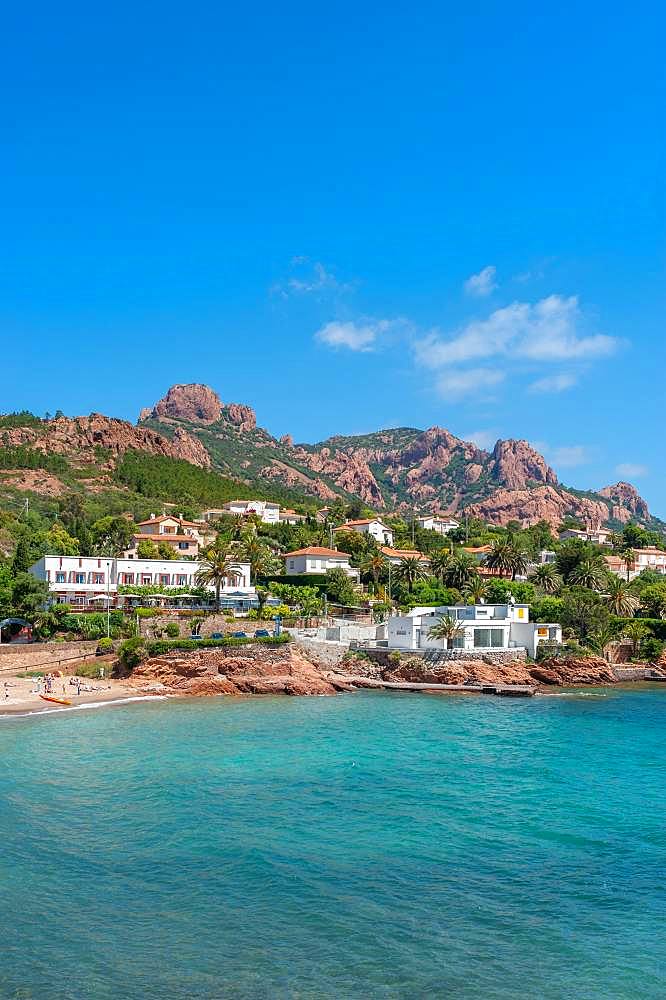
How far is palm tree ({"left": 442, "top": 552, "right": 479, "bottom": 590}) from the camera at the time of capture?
79.8 metres

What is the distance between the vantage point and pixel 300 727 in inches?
1512

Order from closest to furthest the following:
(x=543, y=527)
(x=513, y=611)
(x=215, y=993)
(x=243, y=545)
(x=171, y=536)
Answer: (x=215, y=993) < (x=513, y=611) < (x=243, y=545) < (x=171, y=536) < (x=543, y=527)

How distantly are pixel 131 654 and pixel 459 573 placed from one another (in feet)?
127

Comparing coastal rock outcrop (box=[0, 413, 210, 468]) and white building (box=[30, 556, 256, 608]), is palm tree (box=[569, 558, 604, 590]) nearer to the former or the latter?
white building (box=[30, 556, 256, 608])

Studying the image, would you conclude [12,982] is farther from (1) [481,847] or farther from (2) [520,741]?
(2) [520,741]

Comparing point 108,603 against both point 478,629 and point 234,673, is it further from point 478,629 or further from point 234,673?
point 478,629

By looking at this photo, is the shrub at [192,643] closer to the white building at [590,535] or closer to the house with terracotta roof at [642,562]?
the house with terracotta roof at [642,562]

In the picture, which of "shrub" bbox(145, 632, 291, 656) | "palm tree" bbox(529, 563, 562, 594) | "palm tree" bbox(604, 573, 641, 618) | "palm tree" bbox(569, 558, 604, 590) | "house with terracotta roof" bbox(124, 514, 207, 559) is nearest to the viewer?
"shrub" bbox(145, 632, 291, 656)

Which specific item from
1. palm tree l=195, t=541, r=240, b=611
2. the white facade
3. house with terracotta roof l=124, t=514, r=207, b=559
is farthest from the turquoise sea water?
the white facade

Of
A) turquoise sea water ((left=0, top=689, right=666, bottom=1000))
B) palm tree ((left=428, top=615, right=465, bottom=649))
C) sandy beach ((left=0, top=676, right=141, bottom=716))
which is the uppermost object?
palm tree ((left=428, top=615, right=465, bottom=649))

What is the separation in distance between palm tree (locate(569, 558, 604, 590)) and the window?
2500 centimetres

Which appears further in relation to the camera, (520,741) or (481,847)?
(520,741)

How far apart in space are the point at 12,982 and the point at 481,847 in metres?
12.9

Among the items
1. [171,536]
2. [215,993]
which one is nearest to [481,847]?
[215,993]
